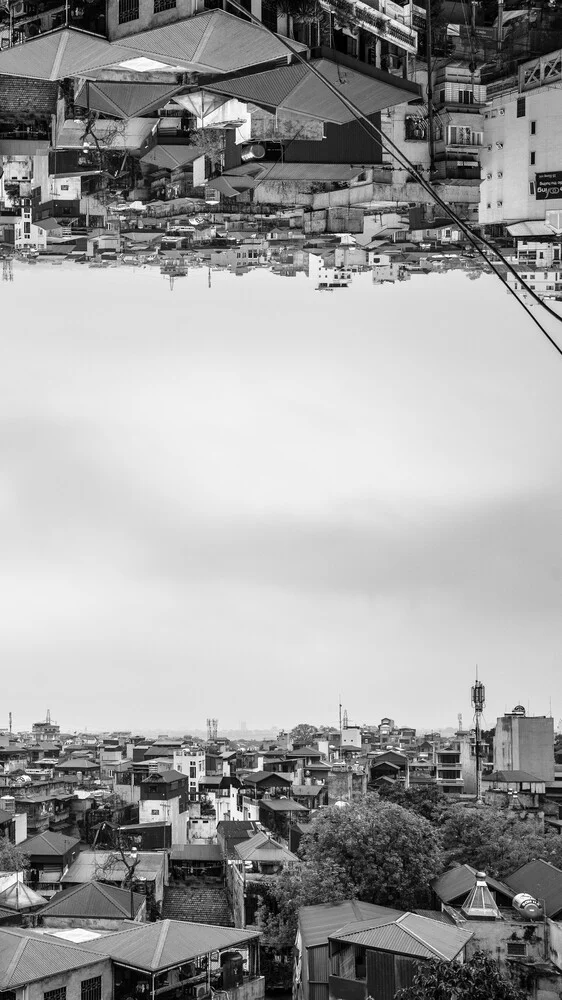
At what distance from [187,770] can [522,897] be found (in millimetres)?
14704

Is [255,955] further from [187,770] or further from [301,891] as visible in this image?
[187,770]

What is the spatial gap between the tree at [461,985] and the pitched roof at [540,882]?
3.83 meters

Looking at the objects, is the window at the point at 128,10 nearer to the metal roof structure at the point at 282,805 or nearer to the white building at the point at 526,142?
the white building at the point at 526,142

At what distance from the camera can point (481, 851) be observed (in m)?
14.1

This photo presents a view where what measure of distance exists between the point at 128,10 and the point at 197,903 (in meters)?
12.5

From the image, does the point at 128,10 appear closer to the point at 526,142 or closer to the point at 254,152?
the point at 254,152

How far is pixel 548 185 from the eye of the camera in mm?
9125

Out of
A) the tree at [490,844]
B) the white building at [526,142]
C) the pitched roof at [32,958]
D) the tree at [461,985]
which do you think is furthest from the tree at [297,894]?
the white building at [526,142]

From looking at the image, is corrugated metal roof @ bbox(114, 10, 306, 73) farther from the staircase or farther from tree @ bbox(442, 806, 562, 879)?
tree @ bbox(442, 806, 562, 879)

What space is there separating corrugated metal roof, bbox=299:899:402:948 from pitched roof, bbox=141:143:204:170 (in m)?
6.62

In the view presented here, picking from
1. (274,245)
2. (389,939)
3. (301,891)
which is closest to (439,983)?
(389,939)

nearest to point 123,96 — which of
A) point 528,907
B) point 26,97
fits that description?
point 26,97

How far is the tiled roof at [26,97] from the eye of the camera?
5.83 metres

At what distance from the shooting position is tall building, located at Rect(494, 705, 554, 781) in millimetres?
23875
